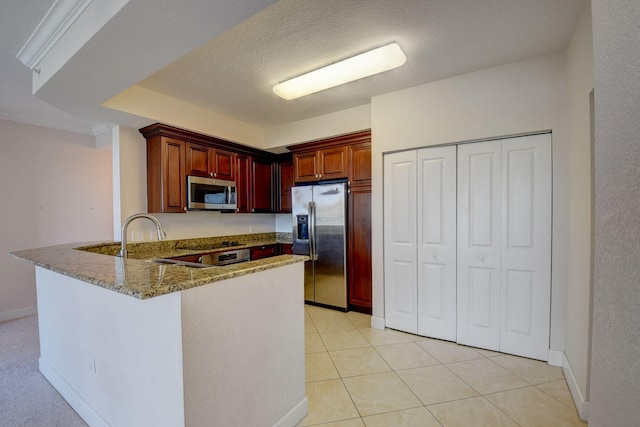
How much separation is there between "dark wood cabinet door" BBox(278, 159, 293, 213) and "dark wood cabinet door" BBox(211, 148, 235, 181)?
0.87 meters

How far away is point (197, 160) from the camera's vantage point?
3398 mm

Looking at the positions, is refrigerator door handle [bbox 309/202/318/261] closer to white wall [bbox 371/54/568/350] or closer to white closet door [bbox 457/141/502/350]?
white wall [bbox 371/54/568/350]

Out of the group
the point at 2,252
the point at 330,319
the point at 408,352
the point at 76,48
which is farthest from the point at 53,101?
the point at 408,352

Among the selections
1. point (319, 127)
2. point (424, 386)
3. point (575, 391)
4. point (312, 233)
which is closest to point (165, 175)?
point (312, 233)

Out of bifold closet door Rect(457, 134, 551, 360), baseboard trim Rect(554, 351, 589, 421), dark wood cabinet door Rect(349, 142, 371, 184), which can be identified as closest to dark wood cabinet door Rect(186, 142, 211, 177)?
dark wood cabinet door Rect(349, 142, 371, 184)

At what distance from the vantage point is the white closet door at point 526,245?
7.60 ft

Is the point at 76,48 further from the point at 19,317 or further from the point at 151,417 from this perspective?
the point at 19,317

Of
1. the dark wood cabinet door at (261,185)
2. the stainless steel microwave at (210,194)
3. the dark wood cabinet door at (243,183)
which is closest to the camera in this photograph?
the stainless steel microwave at (210,194)

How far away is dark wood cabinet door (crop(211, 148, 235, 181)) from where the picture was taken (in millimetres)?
3619

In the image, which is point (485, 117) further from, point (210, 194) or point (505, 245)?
point (210, 194)

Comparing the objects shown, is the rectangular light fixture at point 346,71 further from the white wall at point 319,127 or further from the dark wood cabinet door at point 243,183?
the dark wood cabinet door at point 243,183

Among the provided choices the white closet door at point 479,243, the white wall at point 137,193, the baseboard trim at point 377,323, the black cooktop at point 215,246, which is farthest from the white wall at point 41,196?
the white closet door at point 479,243

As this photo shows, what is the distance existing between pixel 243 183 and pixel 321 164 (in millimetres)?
1186

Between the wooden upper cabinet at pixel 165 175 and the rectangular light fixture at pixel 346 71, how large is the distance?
4.69ft
